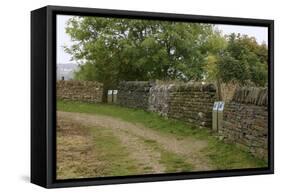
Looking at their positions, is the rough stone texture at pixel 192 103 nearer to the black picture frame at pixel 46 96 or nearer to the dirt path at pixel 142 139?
the dirt path at pixel 142 139

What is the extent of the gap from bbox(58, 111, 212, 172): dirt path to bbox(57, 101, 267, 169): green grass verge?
7cm

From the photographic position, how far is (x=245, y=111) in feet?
32.8

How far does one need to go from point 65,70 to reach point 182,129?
1876mm

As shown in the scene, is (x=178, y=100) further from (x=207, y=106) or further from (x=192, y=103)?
(x=207, y=106)

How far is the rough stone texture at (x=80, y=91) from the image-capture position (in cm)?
871

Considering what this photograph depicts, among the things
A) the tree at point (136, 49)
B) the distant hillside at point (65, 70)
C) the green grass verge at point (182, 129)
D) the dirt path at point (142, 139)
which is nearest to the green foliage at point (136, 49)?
the tree at point (136, 49)

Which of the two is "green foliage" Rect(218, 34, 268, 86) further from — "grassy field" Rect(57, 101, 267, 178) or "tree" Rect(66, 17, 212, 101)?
"grassy field" Rect(57, 101, 267, 178)

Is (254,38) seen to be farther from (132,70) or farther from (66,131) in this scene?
(66,131)

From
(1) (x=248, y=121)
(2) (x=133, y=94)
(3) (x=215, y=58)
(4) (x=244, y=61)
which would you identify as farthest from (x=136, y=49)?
(1) (x=248, y=121)

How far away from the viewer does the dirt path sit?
29.8 feet

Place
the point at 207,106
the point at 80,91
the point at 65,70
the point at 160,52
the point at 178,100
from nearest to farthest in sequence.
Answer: the point at 65,70, the point at 80,91, the point at 160,52, the point at 178,100, the point at 207,106

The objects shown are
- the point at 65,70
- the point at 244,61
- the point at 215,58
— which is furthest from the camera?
the point at 244,61

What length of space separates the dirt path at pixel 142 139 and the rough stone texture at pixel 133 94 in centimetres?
28

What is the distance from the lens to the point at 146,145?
926 cm
